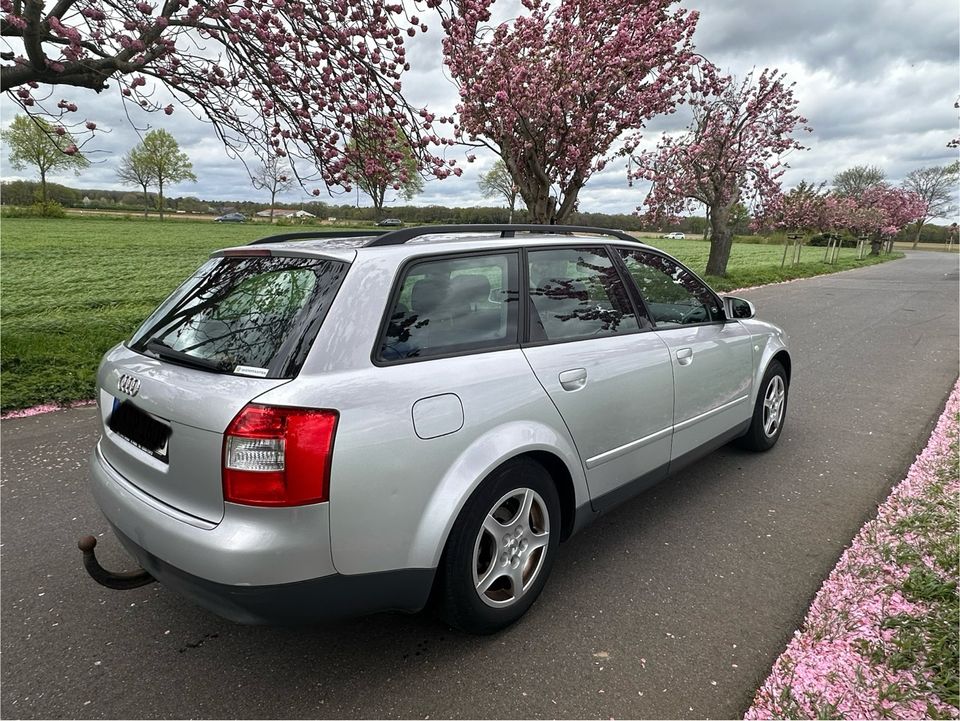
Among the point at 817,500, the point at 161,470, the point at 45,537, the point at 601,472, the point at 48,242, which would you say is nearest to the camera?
the point at 161,470

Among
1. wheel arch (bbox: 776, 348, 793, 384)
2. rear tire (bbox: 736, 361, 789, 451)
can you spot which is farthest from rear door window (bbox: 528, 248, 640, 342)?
wheel arch (bbox: 776, 348, 793, 384)

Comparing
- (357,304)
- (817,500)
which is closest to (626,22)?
(817,500)

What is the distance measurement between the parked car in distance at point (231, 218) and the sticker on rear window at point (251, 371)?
65170 mm

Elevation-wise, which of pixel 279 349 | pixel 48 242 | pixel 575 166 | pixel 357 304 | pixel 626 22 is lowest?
pixel 48 242

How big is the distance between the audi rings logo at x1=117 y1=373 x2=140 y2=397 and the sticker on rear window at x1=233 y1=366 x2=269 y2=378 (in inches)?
20.8

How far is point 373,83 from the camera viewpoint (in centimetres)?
624

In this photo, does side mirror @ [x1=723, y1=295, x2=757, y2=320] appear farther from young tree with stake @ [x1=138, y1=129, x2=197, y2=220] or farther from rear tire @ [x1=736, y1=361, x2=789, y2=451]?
young tree with stake @ [x1=138, y1=129, x2=197, y2=220]

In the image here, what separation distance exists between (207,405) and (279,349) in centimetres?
29

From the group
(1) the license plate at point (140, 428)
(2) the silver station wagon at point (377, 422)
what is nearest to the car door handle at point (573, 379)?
(2) the silver station wagon at point (377, 422)

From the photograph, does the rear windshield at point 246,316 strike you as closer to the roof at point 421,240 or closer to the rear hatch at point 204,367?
the rear hatch at point 204,367

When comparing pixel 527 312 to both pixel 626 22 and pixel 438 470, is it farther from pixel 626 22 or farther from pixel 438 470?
pixel 626 22

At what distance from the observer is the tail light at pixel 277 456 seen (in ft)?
5.87

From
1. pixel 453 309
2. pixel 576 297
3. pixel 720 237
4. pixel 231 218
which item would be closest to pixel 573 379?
pixel 576 297

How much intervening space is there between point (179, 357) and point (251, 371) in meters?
0.44
